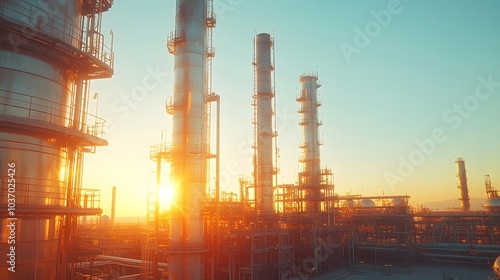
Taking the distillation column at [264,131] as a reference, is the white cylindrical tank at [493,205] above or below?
below

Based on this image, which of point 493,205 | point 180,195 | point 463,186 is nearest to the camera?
point 180,195

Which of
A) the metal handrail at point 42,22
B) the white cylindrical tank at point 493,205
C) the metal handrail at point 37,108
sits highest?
the metal handrail at point 42,22

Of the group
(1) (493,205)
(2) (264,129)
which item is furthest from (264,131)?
(1) (493,205)

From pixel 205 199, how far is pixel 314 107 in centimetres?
2820

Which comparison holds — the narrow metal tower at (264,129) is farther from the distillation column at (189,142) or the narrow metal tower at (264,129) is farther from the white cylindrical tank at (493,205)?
the white cylindrical tank at (493,205)

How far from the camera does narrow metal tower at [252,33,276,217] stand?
37.0 m

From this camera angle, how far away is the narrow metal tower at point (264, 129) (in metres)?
37.0

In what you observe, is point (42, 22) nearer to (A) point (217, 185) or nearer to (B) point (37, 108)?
(B) point (37, 108)

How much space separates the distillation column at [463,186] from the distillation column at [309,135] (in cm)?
3055

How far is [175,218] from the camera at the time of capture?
22.5 meters

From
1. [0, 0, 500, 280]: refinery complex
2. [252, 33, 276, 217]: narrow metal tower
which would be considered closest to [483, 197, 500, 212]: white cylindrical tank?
[0, 0, 500, 280]: refinery complex

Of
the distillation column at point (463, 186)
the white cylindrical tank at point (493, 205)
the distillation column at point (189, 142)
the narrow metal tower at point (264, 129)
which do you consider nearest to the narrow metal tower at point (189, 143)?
the distillation column at point (189, 142)

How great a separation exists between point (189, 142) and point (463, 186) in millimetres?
55615

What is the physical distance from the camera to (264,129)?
3775 centimetres
